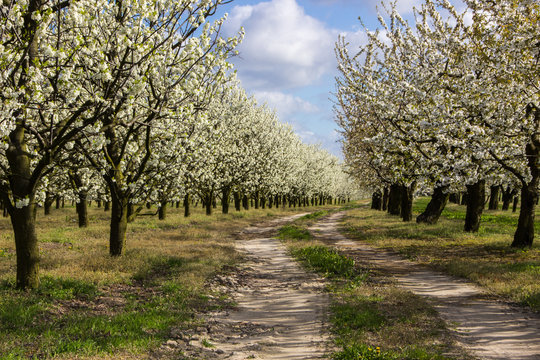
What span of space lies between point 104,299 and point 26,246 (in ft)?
8.38

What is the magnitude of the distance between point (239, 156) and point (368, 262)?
90.8ft

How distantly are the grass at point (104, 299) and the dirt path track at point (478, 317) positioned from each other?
606cm

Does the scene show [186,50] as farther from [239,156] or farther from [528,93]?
[239,156]

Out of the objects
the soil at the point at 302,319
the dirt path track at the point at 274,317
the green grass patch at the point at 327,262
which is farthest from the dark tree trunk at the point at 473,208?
the dirt path track at the point at 274,317

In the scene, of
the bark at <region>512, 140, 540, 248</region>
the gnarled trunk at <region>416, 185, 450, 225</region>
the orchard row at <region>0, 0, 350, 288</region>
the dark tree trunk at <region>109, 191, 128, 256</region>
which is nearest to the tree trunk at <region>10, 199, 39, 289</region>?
the orchard row at <region>0, 0, 350, 288</region>

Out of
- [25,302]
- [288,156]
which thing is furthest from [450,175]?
[288,156]

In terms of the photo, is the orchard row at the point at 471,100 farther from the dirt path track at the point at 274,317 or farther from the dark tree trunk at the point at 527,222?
the dirt path track at the point at 274,317

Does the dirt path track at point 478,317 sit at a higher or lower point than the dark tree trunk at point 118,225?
lower

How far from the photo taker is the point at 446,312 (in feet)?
32.2

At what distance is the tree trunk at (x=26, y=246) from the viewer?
10.3 m

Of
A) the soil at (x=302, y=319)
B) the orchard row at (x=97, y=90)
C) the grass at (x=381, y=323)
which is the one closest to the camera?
the grass at (x=381, y=323)

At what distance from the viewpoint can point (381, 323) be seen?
8891mm

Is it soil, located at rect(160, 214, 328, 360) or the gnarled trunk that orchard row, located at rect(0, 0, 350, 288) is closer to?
soil, located at rect(160, 214, 328, 360)

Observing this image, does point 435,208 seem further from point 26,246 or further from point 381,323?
point 26,246
